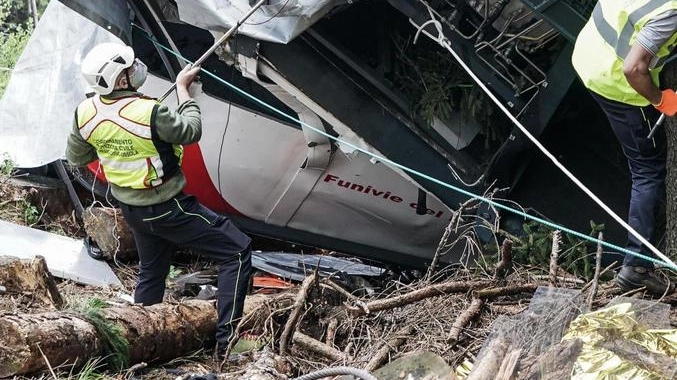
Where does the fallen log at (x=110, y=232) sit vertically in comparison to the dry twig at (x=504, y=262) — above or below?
below

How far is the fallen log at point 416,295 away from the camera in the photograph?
384cm

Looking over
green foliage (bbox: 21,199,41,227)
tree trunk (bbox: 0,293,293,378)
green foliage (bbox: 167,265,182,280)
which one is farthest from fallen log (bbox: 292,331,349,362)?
green foliage (bbox: 21,199,41,227)

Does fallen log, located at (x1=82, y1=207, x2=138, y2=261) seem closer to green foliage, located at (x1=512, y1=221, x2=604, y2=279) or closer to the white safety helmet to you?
the white safety helmet

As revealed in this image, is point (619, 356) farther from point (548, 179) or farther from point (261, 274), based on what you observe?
point (261, 274)

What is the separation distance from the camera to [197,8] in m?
4.73

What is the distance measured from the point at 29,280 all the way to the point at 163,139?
96 centimetres

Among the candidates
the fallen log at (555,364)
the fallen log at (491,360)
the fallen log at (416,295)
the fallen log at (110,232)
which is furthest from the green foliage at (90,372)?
the fallen log at (110,232)

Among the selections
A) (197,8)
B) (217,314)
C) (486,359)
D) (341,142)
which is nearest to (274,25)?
(197,8)

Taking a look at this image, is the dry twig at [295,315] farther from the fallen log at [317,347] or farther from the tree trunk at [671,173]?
the tree trunk at [671,173]

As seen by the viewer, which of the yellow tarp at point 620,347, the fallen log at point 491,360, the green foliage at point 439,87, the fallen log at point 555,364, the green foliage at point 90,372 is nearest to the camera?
the yellow tarp at point 620,347

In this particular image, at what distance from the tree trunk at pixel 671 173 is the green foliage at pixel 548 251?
517 mm

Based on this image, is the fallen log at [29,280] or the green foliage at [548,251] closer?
the green foliage at [548,251]

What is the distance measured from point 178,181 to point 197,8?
95 centimetres

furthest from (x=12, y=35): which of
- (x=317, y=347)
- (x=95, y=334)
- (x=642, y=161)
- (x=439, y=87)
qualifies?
(x=642, y=161)
